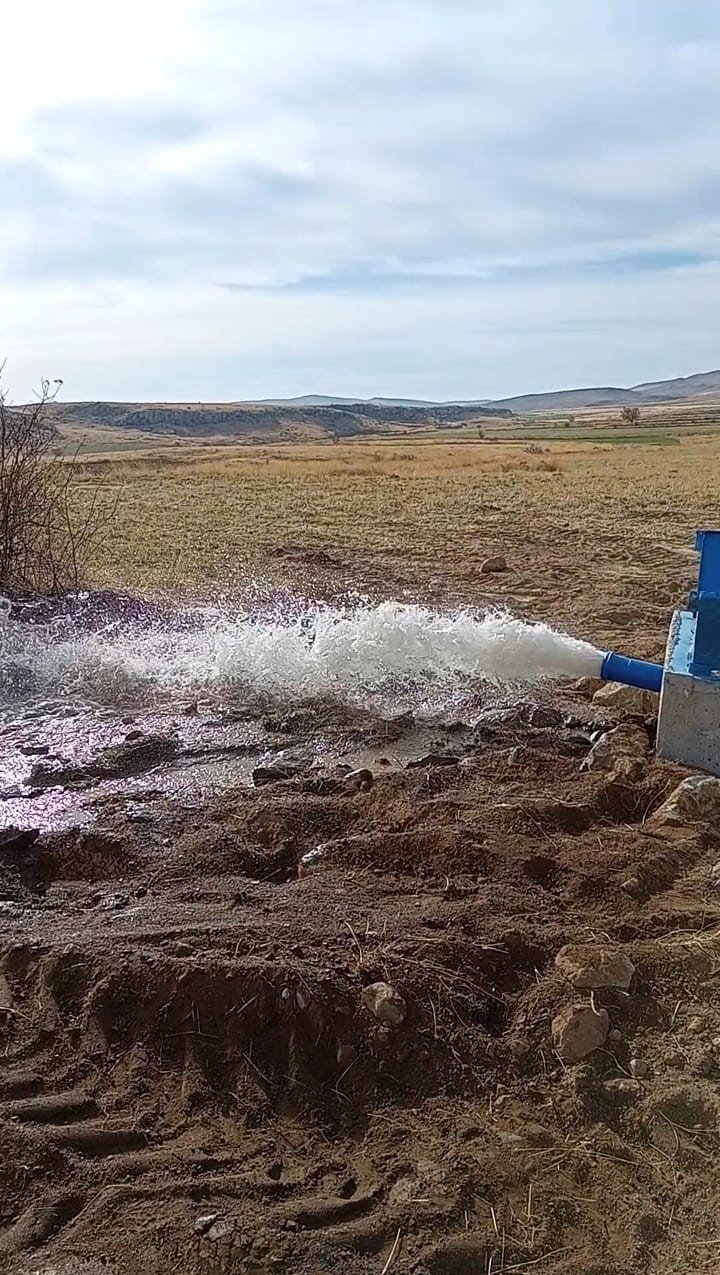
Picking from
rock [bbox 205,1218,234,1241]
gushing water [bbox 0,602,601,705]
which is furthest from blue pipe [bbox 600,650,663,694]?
rock [bbox 205,1218,234,1241]

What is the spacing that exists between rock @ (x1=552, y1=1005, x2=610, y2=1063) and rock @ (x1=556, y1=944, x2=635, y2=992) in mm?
124

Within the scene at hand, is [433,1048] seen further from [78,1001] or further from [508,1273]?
[78,1001]

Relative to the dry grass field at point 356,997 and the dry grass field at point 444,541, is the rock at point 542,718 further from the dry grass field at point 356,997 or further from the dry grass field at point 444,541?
the dry grass field at point 444,541

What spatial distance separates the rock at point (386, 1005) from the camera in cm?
258

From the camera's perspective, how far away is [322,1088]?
8.05ft

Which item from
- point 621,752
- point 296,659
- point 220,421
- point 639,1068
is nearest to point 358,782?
point 621,752

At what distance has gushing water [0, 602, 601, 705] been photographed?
5.79 meters

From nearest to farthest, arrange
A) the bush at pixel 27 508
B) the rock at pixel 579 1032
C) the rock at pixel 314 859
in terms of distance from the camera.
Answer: the rock at pixel 579 1032
the rock at pixel 314 859
the bush at pixel 27 508

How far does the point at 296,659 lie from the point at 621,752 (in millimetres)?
2436

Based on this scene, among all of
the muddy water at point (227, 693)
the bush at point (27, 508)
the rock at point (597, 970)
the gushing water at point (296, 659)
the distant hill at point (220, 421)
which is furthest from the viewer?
the distant hill at point (220, 421)

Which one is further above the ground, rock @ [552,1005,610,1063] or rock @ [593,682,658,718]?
rock @ [593,682,658,718]

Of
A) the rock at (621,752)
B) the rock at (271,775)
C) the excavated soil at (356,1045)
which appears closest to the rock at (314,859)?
the excavated soil at (356,1045)

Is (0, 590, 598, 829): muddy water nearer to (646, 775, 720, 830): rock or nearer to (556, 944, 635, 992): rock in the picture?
(646, 775, 720, 830): rock

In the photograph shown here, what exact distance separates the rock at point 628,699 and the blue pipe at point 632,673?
0.18ft
